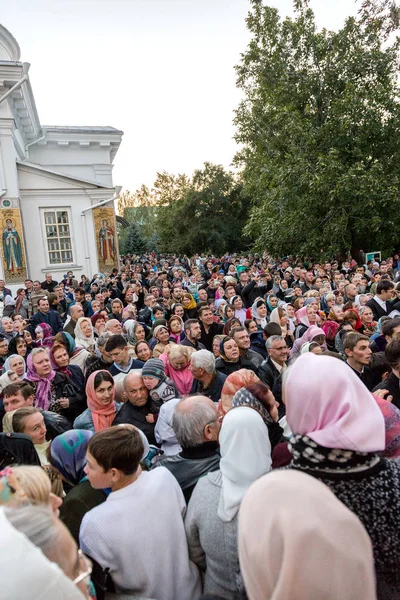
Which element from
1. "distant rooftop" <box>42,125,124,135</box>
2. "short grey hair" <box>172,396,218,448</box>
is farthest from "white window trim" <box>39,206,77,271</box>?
"short grey hair" <box>172,396,218,448</box>

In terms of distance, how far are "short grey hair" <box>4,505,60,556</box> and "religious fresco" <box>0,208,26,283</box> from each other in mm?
17559

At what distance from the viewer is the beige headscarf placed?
1.17 metres

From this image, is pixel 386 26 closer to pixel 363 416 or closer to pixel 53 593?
pixel 363 416

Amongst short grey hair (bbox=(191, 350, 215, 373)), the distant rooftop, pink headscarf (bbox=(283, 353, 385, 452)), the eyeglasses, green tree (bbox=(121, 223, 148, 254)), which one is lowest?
the eyeglasses

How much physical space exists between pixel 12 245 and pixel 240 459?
17.3 metres

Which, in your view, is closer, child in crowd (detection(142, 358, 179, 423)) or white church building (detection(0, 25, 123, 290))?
child in crowd (detection(142, 358, 179, 423))

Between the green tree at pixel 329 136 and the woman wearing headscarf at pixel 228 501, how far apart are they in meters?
16.3

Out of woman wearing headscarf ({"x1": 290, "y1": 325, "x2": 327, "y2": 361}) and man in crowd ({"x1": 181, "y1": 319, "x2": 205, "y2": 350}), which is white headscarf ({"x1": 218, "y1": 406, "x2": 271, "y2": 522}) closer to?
woman wearing headscarf ({"x1": 290, "y1": 325, "x2": 327, "y2": 361})

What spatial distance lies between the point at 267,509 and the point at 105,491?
1.49 metres

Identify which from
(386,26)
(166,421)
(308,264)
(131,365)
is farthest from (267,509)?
(308,264)

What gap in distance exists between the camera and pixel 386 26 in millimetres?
13789

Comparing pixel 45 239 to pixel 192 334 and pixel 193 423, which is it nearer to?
pixel 192 334

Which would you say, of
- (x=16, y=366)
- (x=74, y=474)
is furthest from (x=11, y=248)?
(x=74, y=474)

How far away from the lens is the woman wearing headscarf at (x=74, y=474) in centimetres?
227
